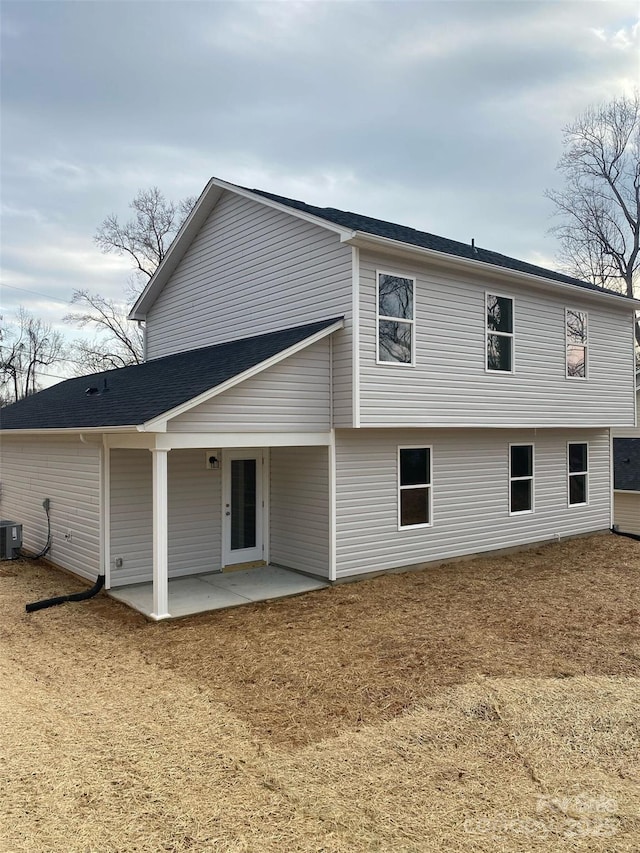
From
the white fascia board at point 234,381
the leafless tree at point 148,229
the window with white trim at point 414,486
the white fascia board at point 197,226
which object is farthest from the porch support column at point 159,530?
the leafless tree at point 148,229

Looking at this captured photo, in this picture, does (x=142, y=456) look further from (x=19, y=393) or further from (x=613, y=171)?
(x=19, y=393)

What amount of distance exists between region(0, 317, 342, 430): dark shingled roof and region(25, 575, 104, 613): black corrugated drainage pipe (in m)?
2.41

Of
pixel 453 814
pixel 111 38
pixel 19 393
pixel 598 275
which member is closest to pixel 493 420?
pixel 453 814

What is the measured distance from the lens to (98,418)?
869 cm

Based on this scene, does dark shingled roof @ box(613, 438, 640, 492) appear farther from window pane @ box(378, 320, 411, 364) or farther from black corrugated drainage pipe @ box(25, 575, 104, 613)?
black corrugated drainage pipe @ box(25, 575, 104, 613)

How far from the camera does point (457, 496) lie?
37.2ft

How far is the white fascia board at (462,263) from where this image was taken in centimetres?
877

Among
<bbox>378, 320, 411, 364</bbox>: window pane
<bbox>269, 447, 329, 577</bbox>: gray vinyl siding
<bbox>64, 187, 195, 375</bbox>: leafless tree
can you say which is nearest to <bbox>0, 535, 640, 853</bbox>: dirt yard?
<bbox>269, 447, 329, 577</bbox>: gray vinyl siding

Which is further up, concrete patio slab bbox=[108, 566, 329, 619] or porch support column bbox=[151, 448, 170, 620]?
porch support column bbox=[151, 448, 170, 620]

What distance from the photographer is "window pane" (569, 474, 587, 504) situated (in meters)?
14.2

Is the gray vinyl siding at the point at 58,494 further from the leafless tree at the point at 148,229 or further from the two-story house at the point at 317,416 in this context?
the leafless tree at the point at 148,229

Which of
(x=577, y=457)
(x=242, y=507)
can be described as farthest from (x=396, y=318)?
(x=577, y=457)

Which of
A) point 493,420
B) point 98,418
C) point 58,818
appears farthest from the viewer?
point 493,420

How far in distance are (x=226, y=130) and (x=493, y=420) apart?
45.1 ft
